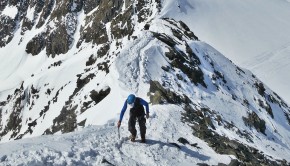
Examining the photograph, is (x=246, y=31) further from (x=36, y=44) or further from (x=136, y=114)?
(x=36, y=44)

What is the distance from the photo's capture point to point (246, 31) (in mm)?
64125

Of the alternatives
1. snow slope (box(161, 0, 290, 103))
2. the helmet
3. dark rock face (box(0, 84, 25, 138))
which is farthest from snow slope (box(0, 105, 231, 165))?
dark rock face (box(0, 84, 25, 138))

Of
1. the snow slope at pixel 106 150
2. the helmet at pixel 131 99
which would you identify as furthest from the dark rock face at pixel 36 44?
the helmet at pixel 131 99

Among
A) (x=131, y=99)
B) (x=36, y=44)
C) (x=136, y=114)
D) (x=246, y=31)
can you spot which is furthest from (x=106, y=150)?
(x=36, y=44)

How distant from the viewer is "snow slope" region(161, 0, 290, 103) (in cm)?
5625

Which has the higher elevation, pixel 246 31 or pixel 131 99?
pixel 246 31

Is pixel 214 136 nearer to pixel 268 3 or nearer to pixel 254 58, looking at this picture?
pixel 254 58

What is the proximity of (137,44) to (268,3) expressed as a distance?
48022mm

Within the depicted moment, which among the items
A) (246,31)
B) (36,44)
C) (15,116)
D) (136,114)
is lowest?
(136,114)

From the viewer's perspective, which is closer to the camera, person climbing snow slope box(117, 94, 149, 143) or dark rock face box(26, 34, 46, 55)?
person climbing snow slope box(117, 94, 149, 143)

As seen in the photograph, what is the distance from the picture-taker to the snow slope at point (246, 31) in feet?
185

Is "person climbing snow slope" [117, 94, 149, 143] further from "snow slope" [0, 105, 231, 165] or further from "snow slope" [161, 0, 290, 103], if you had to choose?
"snow slope" [161, 0, 290, 103]

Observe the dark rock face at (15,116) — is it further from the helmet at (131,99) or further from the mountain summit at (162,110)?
the helmet at (131,99)

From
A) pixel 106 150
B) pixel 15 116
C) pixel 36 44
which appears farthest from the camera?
pixel 36 44
